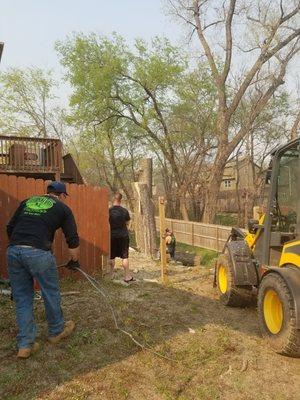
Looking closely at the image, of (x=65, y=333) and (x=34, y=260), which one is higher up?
(x=34, y=260)

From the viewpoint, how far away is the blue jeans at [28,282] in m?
3.92

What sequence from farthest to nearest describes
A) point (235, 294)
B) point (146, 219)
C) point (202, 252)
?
1. point (202, 252)
2. point (146, 219)
3. point (235, 294)

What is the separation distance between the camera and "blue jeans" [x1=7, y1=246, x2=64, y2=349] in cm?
392

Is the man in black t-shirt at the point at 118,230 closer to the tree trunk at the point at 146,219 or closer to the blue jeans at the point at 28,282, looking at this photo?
the tree trunk at the point at 146,219

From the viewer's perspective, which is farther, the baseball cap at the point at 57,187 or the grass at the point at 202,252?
the grass at the point at 202,252

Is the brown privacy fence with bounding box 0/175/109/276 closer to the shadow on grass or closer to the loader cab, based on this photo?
the shadow on grass

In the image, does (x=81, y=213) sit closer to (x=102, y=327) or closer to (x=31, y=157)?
(x=102, y=327)

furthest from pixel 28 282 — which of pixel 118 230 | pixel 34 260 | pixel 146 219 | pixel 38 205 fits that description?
pixel 146 219

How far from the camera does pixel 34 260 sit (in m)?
3.97

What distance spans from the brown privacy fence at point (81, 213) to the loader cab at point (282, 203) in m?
3.41

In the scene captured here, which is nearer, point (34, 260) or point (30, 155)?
point (34, 260)

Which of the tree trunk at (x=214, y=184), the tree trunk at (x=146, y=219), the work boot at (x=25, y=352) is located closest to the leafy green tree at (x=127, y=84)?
the tree trunk at (x=214, y=184)

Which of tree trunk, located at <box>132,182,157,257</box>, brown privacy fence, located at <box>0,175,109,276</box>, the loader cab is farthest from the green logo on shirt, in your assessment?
tree trunk, located at <box>132,182,157,257</box>

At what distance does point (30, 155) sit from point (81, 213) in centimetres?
767
